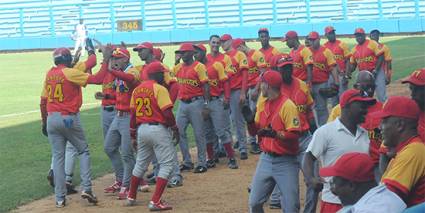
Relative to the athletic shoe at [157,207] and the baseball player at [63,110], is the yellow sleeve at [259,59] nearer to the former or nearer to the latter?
the baseball player at [63,110]

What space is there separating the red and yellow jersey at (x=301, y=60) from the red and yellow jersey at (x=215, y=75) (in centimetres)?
145

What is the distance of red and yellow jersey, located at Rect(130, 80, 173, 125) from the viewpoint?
10422 millimetres

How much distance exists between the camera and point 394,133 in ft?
17.5

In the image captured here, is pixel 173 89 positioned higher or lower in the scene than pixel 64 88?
lower

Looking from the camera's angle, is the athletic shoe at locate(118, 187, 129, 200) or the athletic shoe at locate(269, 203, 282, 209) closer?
the athletic shoe at locate(269, 203, 282, 209)

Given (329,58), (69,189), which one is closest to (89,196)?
(69,189)

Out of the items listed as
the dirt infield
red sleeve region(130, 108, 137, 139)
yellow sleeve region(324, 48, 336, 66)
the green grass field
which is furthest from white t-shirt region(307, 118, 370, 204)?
yellow sleeve region(324, 48, 336, 66)

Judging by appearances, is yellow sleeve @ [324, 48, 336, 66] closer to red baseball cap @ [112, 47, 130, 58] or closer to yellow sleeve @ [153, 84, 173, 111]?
red baseball cap @ [112, 47, 130, 58]

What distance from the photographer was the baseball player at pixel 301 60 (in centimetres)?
1430

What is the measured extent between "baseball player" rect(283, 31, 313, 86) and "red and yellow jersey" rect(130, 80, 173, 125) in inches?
172

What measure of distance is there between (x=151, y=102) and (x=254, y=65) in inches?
185

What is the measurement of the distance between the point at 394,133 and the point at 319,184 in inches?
64.6

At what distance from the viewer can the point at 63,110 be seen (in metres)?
11.1

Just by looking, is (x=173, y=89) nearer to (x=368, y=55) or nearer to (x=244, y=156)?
(x=244, y=156)
